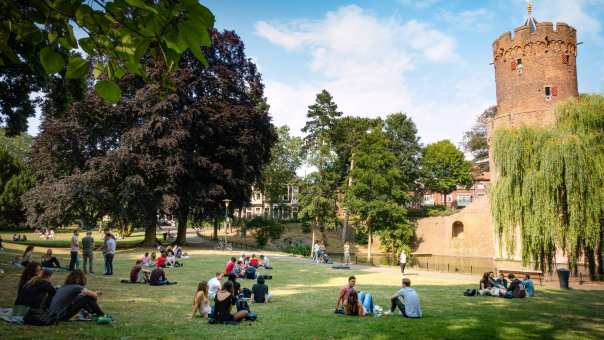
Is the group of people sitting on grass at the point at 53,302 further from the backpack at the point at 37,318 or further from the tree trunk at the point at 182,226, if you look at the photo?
the tree trunk at the point at 182,226

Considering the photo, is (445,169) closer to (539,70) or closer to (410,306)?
(539,70)

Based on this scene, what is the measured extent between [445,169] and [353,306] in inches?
2479

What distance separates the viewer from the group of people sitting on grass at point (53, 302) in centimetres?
889

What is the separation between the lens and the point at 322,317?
1103 centimetres

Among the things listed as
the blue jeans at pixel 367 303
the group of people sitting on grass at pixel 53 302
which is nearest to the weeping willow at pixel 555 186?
the blue jeans at pixel 367 303

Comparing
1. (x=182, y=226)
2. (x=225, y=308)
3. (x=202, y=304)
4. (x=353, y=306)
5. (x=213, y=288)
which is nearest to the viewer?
(x=225, y=308)

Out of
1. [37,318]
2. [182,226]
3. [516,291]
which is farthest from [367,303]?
[182,226]

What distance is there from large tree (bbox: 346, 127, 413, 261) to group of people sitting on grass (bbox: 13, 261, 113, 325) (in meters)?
39.6

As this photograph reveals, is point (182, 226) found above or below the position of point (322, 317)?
above

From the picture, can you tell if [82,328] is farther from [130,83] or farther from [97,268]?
[130,83]

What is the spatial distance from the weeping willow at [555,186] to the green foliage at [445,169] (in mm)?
48607

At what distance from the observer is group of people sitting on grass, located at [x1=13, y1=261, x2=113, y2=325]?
889 centimetres

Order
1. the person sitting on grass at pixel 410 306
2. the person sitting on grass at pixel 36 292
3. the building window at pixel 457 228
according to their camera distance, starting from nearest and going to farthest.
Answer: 1. the person sitting on grass at pixel 36 292
2. the person sitting on grass at pixel 410 306
3. the building window at pixel 457 228

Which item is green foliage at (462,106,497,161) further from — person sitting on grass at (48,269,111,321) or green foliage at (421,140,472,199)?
person sitting on grass at (48,269,111,321)
